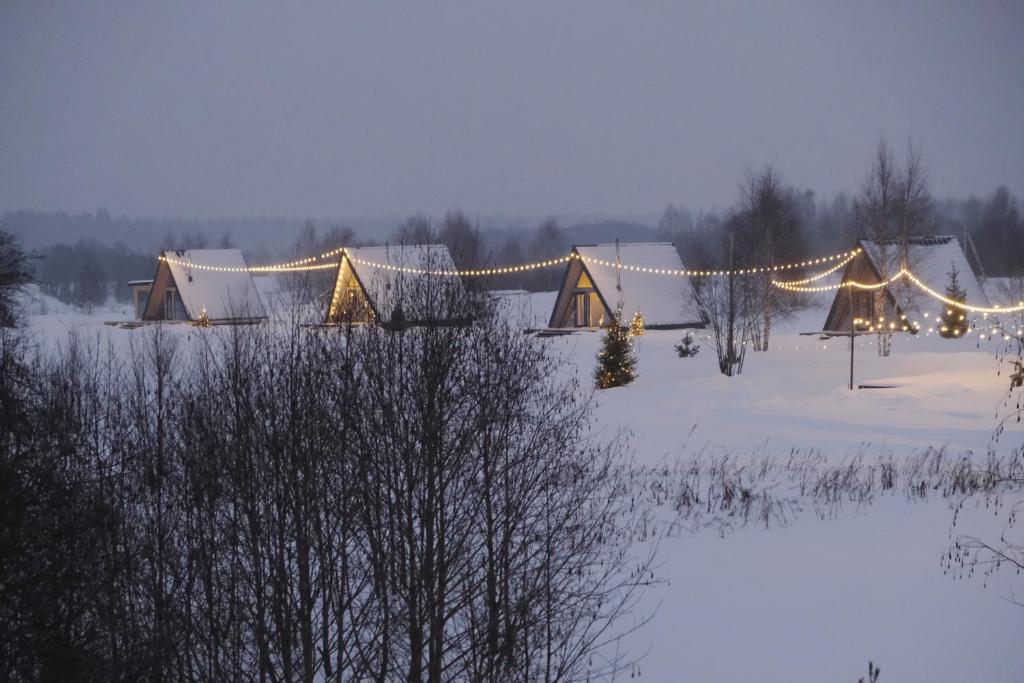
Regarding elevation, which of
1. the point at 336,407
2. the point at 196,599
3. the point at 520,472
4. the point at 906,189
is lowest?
the point at 196,599

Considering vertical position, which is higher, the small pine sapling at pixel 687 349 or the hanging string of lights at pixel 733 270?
the hanging string of lights at pixel 733 270

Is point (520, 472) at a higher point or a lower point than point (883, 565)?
higher

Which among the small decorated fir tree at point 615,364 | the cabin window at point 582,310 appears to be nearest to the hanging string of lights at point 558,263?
the cabin window at point 582,310

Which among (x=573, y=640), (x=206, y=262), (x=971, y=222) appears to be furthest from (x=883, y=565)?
(x=971, y=222)

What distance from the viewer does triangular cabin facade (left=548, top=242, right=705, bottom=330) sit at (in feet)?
112

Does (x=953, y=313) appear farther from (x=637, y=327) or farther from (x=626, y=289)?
(x=626, y=289)

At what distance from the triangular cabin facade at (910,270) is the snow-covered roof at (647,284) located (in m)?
5.75

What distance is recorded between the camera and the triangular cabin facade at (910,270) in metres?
30.0

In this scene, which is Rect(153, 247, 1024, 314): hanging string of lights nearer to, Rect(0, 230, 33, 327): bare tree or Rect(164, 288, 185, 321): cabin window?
Rect(164, 288, 185, 321): cabin window

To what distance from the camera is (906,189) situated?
30219mm

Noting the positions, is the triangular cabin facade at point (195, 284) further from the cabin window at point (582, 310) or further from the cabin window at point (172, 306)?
the cabin window at point (582, 310)

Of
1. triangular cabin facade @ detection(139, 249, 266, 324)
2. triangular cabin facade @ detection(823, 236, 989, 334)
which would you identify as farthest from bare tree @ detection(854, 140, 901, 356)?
triangular cabin facade @ detection(139, 249, 266, 324)

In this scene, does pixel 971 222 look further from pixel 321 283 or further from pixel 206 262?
pixel 206 262

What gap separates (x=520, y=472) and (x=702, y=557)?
3594 mm
